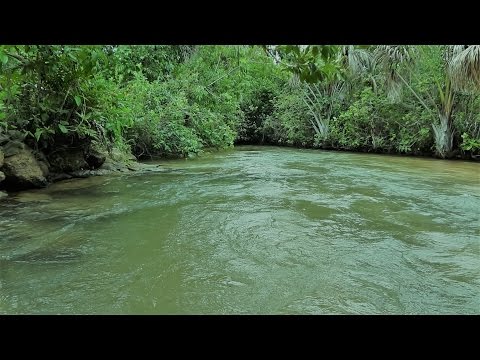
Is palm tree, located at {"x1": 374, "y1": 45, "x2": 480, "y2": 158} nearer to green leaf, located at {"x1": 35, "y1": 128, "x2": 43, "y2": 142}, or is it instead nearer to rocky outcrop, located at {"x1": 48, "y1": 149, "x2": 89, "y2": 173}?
rocky outcrop, located at {"x1": 48, "y1": 149, "x2": 89, "y2": 173}

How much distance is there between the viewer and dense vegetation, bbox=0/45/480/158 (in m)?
8.21

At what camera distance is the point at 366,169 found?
39.5ft

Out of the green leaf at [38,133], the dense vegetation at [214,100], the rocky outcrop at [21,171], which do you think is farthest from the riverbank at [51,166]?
the green leaf at [38,133]

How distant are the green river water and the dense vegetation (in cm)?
156

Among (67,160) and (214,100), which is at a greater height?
(214,100)

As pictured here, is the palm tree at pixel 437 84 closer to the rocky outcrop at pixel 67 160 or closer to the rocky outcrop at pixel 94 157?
the rocky outcrop at pixel 94 157

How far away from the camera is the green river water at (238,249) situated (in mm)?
3277

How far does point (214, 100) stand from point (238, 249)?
516 inches

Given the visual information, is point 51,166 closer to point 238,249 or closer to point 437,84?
point 238,249

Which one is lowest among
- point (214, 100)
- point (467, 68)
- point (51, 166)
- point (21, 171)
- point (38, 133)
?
point (51, 166)

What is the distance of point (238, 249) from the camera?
181 inches

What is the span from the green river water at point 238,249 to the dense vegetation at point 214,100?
156 cm

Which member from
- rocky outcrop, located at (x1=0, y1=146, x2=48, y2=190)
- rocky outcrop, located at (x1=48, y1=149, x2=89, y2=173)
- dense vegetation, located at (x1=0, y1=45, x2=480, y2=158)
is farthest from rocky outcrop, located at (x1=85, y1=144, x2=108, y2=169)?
rocky outcrop, located at (x1=0, y1=146, x2=48, y2=190)

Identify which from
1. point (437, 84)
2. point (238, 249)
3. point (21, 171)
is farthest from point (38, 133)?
Result: point (437, 84)
